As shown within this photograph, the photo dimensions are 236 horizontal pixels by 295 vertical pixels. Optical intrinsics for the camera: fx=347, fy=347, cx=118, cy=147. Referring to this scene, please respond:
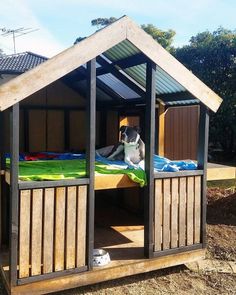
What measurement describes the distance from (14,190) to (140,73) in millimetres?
3184

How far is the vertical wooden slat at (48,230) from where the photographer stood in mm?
4034

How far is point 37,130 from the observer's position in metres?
7.58

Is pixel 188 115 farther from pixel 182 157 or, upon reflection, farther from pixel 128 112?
pixel 128 112

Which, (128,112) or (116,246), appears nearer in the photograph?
(116,246)

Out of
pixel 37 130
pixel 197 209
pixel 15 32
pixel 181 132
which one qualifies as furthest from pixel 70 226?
pixel 15 32

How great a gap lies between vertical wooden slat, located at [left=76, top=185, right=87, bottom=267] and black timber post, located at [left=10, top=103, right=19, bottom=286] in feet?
2.42

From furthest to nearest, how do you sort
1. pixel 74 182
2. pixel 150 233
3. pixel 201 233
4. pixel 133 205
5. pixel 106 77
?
1. pixel 133 205
2. pixel 106 77
3. pixel 201 233
4. pixel 150 233
5. pixel 74 182

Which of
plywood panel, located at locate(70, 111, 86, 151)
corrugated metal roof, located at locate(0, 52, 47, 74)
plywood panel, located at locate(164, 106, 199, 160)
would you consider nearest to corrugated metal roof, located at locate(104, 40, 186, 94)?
plywood panel, located at locate(70, 111, 86, 151)

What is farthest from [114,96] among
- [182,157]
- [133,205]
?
[182,157]

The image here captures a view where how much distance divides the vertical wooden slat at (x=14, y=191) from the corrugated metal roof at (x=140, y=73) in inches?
76.3

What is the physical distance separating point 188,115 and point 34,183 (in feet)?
21.7

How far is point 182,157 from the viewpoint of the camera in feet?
30.5

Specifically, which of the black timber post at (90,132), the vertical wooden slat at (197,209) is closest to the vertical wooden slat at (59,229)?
the black timber post at (90,132)

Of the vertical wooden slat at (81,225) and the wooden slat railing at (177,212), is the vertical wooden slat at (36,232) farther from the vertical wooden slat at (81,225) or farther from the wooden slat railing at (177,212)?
the wooden slat railing at (177,212)
